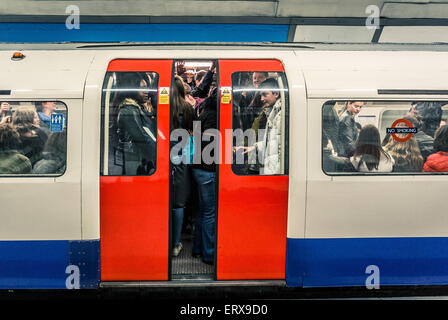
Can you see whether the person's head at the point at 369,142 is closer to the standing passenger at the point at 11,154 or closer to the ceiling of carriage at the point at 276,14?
the standing passenger at the point at 11,154

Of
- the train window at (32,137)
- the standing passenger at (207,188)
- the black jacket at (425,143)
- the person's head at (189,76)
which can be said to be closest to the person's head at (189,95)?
the person's head at (189,76)

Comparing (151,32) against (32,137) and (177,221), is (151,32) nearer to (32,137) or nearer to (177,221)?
(32,137)

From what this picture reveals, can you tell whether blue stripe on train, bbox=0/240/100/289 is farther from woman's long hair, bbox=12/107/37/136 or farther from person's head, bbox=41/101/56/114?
person's head, bbox=41/101/56/114

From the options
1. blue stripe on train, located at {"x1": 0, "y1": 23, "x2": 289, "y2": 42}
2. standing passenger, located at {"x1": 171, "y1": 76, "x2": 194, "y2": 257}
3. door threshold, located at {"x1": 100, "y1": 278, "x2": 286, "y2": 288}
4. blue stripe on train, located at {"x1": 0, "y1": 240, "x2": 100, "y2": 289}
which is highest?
blue stripe on train, located at {"x1": 0, "y1": 23, "x2": 289, "y2": 42}

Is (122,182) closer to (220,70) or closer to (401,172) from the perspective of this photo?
(220,70)

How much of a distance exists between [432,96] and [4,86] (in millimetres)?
3954

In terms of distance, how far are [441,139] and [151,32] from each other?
496 cm

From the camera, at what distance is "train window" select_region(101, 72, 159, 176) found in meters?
3.61

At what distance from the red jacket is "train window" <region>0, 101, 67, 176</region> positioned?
3360 mm

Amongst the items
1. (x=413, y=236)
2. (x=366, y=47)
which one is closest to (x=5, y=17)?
(x=366, y=47)

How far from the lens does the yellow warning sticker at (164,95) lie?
366 cm

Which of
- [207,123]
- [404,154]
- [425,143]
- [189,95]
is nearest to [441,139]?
[425,143]

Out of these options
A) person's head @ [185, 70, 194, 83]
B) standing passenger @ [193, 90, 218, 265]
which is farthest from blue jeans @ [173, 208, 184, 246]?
person's head @ [185, 70, 194, 83]

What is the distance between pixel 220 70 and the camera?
3812 mm
